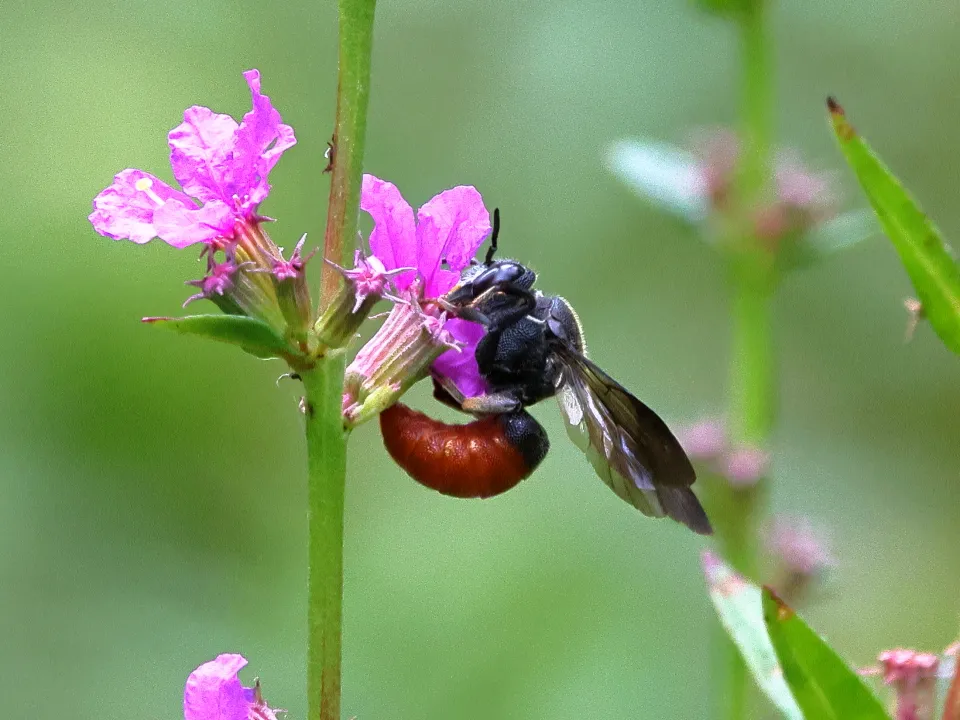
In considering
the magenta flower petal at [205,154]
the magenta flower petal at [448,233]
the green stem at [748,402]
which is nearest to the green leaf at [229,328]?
the magenta flower petal at [205,154]

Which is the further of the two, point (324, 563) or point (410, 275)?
point (410, 275)

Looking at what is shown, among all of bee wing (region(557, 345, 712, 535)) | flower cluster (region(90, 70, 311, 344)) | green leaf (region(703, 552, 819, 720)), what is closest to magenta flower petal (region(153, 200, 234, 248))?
flower cluster (region(90, 70, 311, 344))

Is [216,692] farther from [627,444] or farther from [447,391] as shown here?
[627,444]

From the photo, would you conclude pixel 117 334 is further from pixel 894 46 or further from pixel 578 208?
pixel 894 46

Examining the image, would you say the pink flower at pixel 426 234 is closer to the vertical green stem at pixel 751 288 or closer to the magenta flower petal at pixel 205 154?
the magenta flower petal at pixel 205 154

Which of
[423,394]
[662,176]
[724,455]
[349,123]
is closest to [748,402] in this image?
[724,455]

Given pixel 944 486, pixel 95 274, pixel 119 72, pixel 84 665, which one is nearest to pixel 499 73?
pixel 119 72
